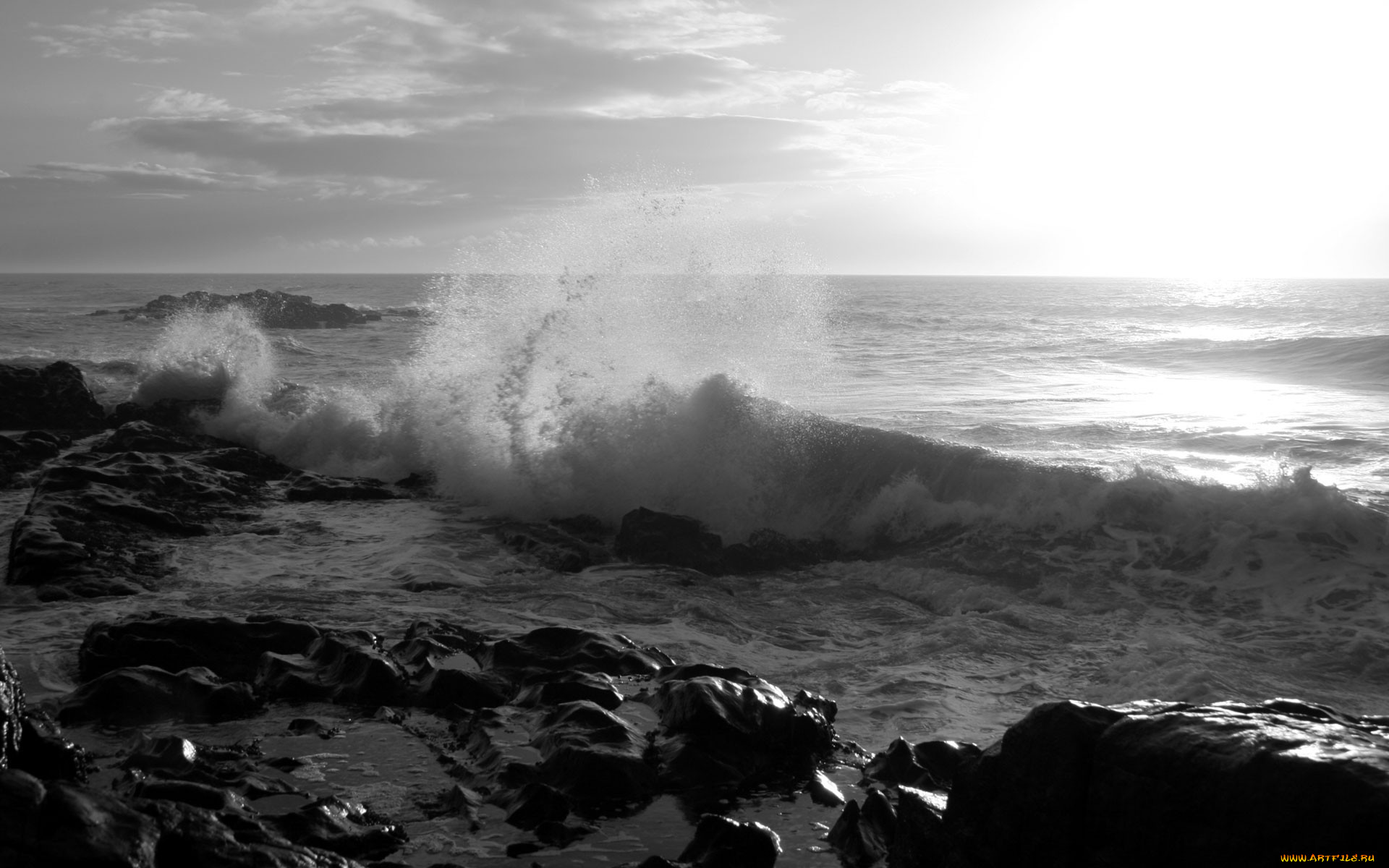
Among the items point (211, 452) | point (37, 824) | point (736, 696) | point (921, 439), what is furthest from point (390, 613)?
point (211, 452)

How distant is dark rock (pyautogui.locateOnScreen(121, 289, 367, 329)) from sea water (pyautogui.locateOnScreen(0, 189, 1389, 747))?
25149mm

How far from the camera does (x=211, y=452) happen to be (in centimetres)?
1466

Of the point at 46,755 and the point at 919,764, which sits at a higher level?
the point at 46,755

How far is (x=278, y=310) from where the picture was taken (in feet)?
160

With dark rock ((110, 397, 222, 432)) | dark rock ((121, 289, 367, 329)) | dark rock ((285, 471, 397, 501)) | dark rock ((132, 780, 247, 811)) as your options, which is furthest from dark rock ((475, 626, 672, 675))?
dark rock ((121, 289, 367, 329))

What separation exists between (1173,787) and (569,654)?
415 centimetres

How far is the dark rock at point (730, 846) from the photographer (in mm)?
4145

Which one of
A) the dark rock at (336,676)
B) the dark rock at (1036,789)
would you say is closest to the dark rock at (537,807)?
the dark rock at (336,676)

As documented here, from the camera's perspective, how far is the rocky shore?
10.5ft

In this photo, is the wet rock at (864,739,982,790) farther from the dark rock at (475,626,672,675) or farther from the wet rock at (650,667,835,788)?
the dark rock at (475,626,672,675)

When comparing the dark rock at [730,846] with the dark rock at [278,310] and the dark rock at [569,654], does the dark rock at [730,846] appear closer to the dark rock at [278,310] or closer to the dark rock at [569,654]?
the dark rock at [569,654]

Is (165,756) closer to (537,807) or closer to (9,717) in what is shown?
(9,717)

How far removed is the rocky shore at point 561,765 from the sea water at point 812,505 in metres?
0.79

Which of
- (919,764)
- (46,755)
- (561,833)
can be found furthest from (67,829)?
(919,764)
